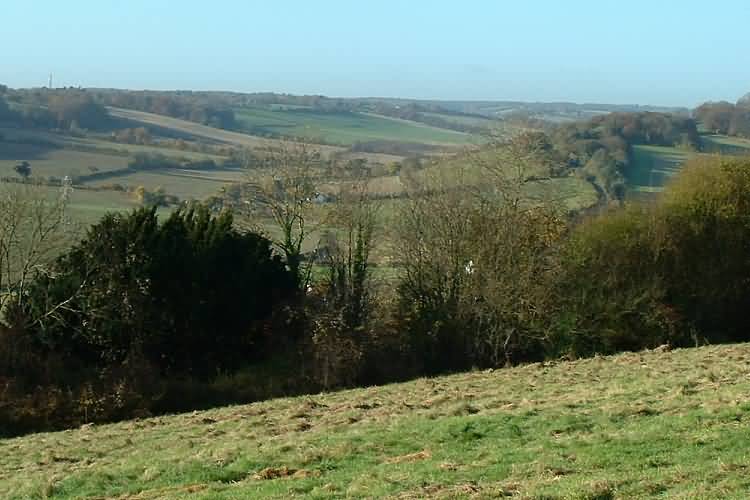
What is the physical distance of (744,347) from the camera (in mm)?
25625

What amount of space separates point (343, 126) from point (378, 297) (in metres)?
62.0

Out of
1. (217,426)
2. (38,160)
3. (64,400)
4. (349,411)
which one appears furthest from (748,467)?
(38,160)

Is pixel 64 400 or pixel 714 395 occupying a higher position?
pixel 714 395

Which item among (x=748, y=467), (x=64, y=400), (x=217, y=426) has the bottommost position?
(x=64, y=400)

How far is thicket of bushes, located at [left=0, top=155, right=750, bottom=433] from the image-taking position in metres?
27.7

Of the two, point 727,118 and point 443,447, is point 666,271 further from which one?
point 727,118

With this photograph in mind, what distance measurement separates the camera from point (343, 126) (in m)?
91.8

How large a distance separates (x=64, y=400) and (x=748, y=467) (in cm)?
1964

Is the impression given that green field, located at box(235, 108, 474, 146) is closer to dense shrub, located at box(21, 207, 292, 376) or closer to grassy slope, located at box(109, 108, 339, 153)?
grassy slope, located at box(109, 108, 339, 153)

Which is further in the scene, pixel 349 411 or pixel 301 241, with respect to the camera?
pixel 301 241

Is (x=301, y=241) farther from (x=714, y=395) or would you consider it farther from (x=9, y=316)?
(x=714, y=395)

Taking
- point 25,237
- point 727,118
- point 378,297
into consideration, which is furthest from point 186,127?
point 378,297

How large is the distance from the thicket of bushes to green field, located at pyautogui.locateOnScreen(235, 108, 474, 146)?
4220 centimetres

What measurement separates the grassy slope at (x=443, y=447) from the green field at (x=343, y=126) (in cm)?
5604
